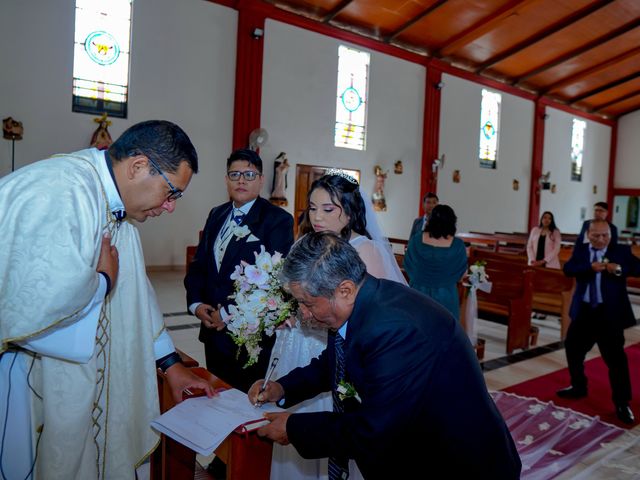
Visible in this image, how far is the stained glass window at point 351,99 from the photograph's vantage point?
1306 centimetres

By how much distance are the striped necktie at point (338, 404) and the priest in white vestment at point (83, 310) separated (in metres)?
0.47

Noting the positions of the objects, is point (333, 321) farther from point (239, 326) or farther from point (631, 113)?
point (631, 113)

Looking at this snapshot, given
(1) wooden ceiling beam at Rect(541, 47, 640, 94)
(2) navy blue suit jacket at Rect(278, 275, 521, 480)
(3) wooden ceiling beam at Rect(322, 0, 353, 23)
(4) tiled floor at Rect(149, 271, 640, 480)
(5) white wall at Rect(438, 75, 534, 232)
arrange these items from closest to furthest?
(2) navy blue suit jacket at Rect(278, 275, 521, 480) → (4) tiled floor at Rect(149, 271, 640, 480) → (3) wooden ceiling beam at Rect(322, 0, 353, 23) → (1) wooden ceiling beam at Rect(541, 47, 640, 94) → (5) white wall at Rect(438, 75, 534, 232)

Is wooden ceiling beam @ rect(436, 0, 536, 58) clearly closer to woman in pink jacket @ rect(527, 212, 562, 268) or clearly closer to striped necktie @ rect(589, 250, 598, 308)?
woman in pink jacket @ rect(527, 212, 562, 268)

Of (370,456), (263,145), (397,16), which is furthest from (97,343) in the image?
(397,16)

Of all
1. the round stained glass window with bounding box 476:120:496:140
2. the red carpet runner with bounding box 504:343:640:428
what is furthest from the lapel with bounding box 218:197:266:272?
the round stained glass window with bounding box 476:120:496:140

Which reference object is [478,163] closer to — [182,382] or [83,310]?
[182,382]

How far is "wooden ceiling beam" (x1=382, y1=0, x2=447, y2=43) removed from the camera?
461 inches

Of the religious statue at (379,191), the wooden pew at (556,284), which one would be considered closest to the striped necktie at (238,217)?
the wooden pew at (556,284)

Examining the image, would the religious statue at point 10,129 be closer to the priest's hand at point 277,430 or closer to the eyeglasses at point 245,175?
the eyeglasses at point 245,175

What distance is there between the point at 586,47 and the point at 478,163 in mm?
4241

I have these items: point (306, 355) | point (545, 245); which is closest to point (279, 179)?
point (545, 245)

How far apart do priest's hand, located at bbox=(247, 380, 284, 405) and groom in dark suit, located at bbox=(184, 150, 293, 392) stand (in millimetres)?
768

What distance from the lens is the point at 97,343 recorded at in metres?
1.79
